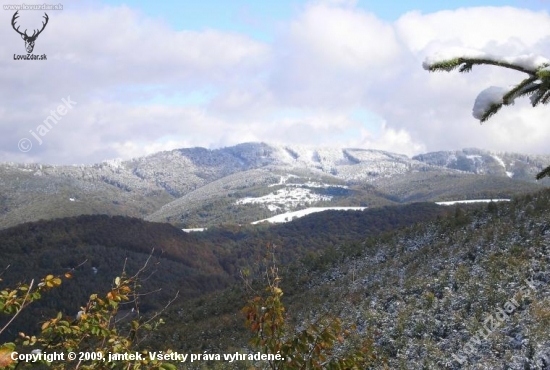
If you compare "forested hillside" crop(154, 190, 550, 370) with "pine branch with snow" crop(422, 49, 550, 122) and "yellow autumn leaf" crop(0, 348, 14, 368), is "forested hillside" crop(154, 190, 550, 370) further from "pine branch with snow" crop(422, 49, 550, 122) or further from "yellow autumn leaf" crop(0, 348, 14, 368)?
"yellow autumn leaf" crop(0, 348, 14, 368)

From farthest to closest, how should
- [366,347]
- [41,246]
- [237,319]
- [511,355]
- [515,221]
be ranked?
[41,246], [237,319], [515,221], [511,355], [366,347]

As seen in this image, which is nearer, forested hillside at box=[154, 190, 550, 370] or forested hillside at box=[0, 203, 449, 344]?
forested hillside at box=[154, 190, 550, 370]

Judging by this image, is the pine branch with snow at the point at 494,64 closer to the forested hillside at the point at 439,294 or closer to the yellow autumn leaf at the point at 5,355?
the yellow autumn leaf at the point at 5,355

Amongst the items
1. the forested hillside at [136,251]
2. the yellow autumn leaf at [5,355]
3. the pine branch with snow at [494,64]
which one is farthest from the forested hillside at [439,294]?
the forested hillside at [136,251]

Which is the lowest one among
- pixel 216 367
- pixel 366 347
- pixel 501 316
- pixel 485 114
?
pixel 216 367

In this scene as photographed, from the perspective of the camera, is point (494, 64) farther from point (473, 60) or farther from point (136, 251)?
point (136, 251)

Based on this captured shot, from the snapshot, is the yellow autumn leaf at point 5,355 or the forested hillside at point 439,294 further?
the forested hillside at point 439,294

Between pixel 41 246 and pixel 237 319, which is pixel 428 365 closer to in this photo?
pixel 237 319

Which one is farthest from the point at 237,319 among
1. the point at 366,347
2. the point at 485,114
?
the point at 485,114

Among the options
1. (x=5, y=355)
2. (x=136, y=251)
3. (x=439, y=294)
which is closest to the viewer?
(x=5, y=355)

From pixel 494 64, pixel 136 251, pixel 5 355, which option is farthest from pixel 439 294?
pixel 136 251

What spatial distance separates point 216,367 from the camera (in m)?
21.9

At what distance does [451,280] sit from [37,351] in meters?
→ 21.9

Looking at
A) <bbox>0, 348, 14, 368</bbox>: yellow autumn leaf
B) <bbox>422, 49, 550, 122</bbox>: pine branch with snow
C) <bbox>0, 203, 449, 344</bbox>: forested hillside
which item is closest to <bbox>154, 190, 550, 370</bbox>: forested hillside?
<bbox>422, 49, 550, 122</bbox>: pine branch with snow
